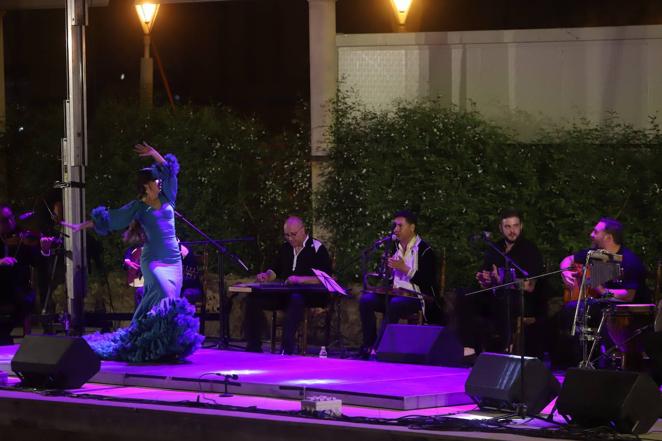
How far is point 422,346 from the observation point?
28.1 feet

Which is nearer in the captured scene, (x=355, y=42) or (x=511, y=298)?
(x=511, y=298)

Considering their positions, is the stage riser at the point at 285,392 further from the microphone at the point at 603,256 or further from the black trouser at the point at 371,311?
the black trouser at the point at 371,311

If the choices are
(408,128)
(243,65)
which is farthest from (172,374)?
(243,65)

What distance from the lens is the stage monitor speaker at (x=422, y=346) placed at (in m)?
8.52

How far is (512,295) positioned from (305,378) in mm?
2001

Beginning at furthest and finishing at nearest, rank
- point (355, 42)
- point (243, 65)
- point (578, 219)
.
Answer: point (243, 65) < point (355, 42) < point (578, 219)

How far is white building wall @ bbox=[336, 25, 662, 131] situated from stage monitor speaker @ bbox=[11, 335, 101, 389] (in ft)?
14.2

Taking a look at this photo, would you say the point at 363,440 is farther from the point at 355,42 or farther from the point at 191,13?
the point at 191,13

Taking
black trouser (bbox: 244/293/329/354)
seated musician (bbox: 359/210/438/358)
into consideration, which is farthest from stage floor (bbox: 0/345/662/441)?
black trouser (bbox: 244/293/329/354)

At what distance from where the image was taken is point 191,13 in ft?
56.8

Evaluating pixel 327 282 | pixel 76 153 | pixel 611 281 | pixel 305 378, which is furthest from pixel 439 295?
pixel 76 153

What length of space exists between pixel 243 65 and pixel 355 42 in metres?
5.67

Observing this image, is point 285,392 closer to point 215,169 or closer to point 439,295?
point 439,295

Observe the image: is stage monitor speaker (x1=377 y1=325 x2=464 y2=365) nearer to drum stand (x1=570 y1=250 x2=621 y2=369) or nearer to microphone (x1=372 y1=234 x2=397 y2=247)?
drum stand (x1=570 y1=250 x2=621 y2=369)
